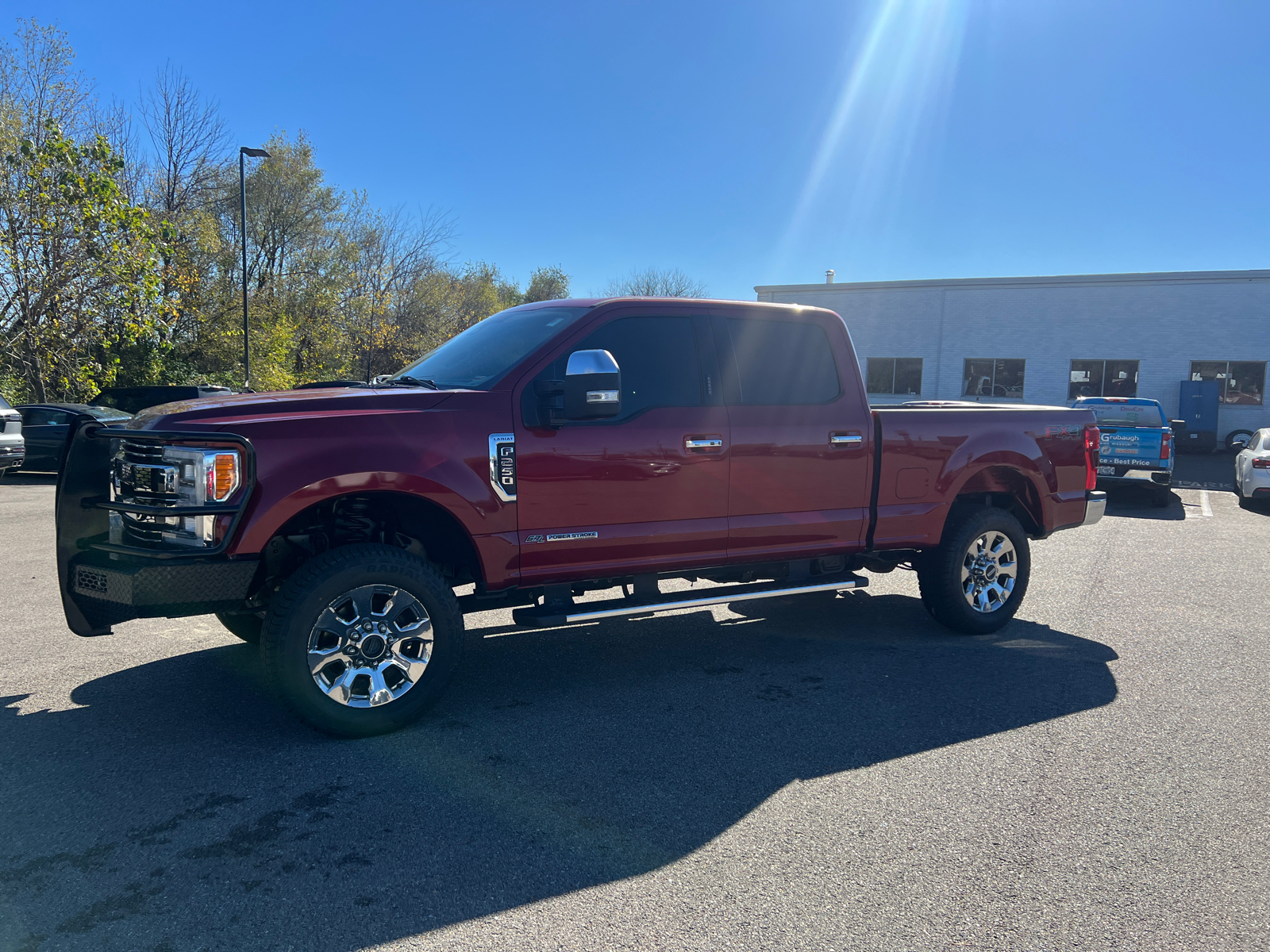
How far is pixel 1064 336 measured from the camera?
96.9ft

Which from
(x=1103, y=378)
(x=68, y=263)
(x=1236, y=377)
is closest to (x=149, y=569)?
(x=68, y=263)

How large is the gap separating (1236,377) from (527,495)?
99.4 feet

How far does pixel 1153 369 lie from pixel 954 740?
28.9 m

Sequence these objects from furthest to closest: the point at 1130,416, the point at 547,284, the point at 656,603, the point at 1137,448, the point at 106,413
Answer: the point at 547,284, the point at 106,413, the point at 1130,416, the point at 1137,448, the point at 656,603

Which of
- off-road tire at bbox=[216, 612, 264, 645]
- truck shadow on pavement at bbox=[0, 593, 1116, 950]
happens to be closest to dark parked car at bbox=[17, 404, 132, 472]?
off-road tire at bbox=[216, 612, 264, 645]

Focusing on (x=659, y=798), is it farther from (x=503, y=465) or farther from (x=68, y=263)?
(x=68, y=263)

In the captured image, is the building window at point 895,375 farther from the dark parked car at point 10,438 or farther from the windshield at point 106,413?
the dark parked car at point 10,438

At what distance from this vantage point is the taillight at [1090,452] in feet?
21.4

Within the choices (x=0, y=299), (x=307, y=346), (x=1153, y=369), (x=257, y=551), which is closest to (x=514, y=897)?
(x=257, y=551)

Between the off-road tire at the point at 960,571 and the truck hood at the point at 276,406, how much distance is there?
11.3 ft

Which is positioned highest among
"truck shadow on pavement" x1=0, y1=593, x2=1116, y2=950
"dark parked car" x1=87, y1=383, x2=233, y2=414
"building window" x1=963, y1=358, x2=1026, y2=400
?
"building window" x1=963, y1=358, x2=1026, y2=400

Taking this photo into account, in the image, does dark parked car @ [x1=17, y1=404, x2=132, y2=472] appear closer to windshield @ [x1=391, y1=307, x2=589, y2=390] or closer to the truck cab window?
windshield @ [x1=391, y1=307, x2=589, y2=390]

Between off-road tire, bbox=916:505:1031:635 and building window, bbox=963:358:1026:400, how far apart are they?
26.1m

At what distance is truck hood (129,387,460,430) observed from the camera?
12.8 feet
